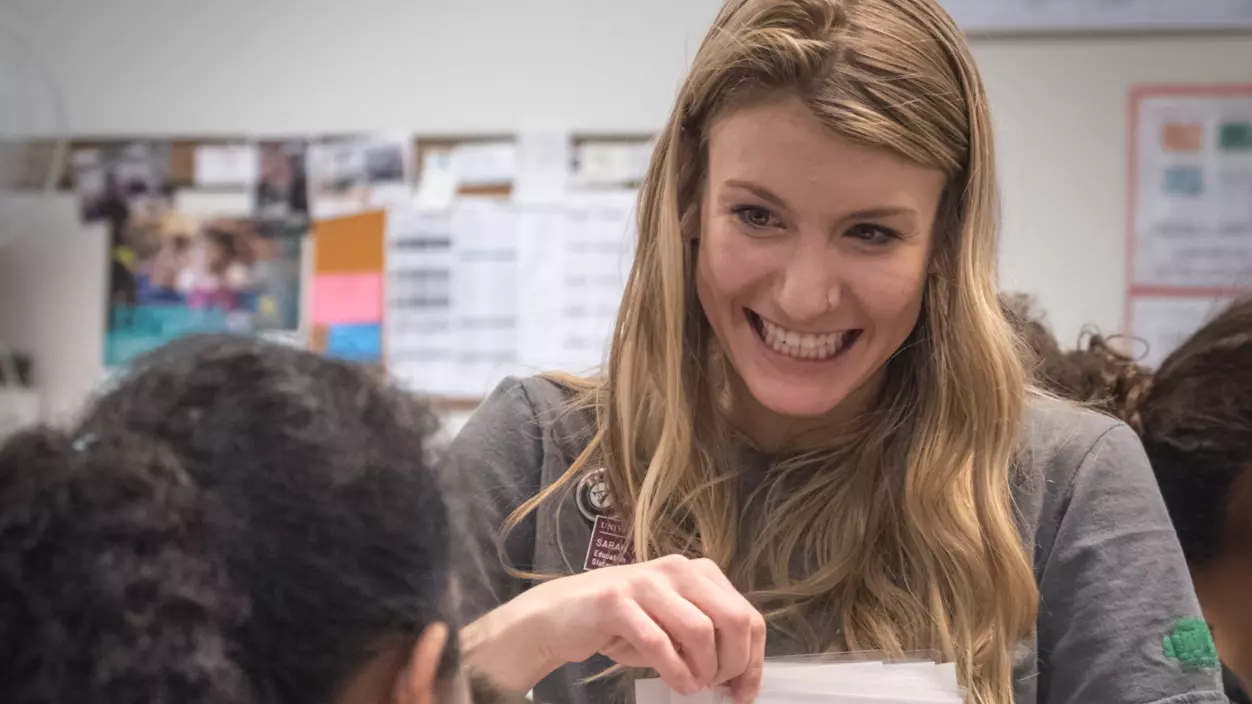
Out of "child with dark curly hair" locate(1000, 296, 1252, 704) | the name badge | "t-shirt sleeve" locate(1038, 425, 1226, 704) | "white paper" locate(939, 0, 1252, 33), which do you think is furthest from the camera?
"white paper" locate(939, 0, 1252, 33)

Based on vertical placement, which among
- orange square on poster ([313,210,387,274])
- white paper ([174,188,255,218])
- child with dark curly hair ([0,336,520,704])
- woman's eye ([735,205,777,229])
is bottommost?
child with dark curly hair ([0,336,520,704])

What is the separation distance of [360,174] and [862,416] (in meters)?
1.32

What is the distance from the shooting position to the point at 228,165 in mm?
2092

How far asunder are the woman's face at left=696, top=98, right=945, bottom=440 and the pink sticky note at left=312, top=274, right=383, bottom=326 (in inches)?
47.0

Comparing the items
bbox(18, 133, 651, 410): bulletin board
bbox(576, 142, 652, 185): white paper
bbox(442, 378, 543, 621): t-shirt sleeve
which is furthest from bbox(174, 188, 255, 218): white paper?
bbox(442, 378, 543, 621): t-shirt sleeve

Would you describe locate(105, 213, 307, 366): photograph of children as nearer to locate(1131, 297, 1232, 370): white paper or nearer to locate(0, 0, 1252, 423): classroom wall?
locate(0, 0, 1252, 423): classroom wall

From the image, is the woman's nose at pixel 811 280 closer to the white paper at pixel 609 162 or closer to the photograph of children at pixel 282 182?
the white paper at pixel 609 162

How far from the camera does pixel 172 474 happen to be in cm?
45

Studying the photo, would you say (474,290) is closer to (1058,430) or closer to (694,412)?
(694,412)

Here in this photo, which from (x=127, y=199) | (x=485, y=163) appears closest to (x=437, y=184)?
(x=485, y=163)

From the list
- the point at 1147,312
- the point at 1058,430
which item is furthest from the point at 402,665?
the point at 1147,312

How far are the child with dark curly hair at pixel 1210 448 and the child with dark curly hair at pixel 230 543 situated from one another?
0.74 m

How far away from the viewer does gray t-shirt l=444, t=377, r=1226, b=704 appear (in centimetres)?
85

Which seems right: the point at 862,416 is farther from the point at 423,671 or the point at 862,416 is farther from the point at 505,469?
the point at 423,671
